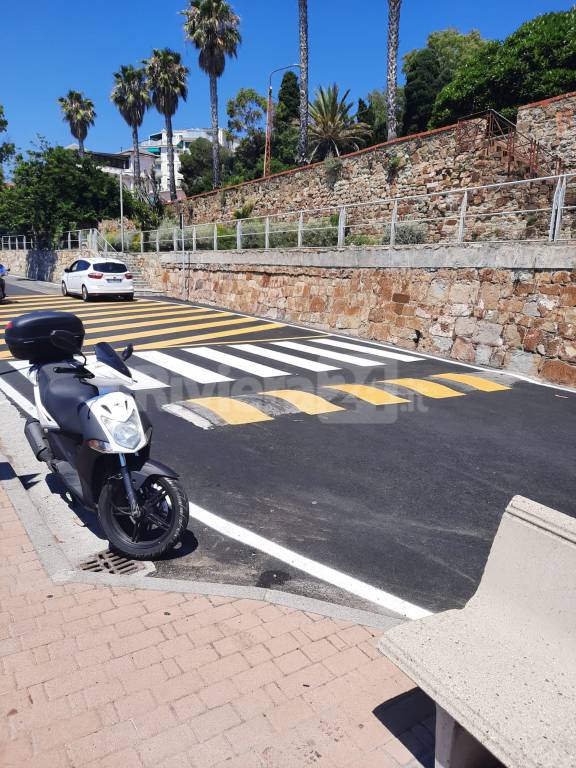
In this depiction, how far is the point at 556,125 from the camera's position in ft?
57.3

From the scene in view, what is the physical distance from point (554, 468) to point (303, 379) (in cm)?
471

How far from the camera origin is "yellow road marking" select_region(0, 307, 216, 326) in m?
16.8

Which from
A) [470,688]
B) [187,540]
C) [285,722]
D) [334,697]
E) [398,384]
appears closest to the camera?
[470,688]

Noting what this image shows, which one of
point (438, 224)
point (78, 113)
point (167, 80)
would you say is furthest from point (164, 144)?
point (438, 224)

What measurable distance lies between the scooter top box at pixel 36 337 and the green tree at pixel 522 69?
2183 centimetres

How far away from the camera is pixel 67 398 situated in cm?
441

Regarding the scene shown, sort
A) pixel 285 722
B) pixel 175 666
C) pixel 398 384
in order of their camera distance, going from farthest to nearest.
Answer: pixel 398 384 → pixel 175 666 → pixel 285 722

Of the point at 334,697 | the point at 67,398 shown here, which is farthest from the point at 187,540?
the point at 334,697

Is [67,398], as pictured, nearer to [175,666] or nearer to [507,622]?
[175,666]

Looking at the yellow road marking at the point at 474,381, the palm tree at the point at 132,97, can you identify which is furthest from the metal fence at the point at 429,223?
the palm tree at the point at 132,97

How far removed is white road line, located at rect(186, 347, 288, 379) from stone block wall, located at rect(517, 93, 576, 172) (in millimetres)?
12789

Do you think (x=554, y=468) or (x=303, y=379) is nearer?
(x=554, y=468)

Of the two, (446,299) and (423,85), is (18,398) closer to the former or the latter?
(446,299)

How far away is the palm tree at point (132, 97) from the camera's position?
52656mm
